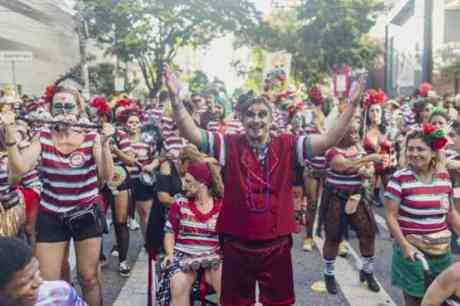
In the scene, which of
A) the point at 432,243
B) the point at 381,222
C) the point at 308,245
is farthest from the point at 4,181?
the point at 381,222

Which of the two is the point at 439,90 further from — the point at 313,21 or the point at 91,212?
the point at 91,212

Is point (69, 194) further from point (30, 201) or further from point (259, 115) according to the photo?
point (259, 115)

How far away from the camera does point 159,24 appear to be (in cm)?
2633

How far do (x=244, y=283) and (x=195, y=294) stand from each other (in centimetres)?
83

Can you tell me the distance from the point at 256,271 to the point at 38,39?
111ft

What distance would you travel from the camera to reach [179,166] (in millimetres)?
5344

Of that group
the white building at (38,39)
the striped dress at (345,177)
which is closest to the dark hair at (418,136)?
the striped dress at (345,177)

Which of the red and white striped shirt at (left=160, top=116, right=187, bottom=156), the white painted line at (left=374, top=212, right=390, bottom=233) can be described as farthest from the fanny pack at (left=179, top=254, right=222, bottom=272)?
the white painted line at (left=374, top=212, right=390, bottom=233)

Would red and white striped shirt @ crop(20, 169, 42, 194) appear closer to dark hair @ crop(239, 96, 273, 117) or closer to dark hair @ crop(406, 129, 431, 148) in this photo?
dark hair @ crop(239, 96, 273, 117)

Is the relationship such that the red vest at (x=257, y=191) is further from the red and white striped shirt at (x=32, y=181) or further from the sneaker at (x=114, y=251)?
the sneaker at (x=114, y=251)

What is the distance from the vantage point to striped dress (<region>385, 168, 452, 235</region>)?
3969mm

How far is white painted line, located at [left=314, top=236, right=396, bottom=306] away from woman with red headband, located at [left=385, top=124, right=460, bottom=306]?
4.70 feet

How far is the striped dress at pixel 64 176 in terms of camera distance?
13.4 ft

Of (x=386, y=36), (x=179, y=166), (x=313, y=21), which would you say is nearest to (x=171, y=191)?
(x=179, y=166)
